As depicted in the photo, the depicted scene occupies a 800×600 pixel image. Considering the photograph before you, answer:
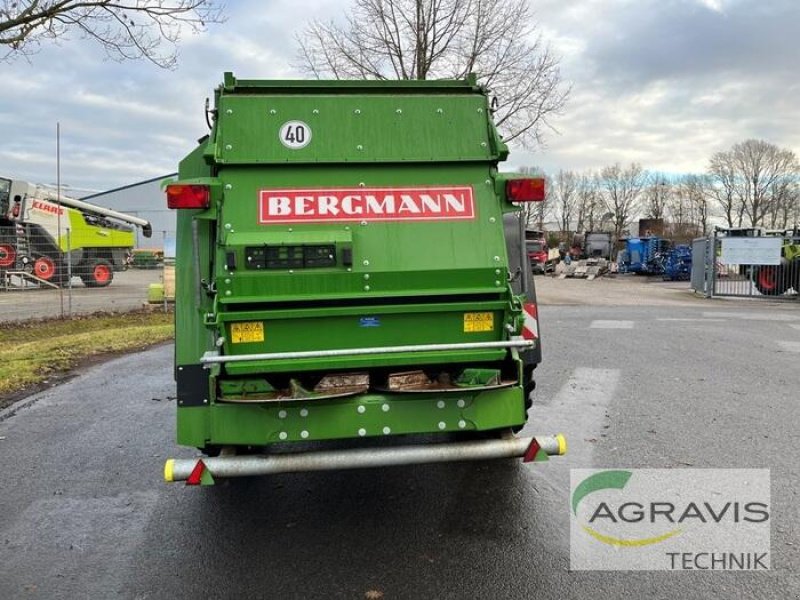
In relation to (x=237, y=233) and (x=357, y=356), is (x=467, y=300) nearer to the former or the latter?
(x=357, y=356)

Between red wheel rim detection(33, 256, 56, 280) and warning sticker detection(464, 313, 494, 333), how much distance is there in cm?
1740

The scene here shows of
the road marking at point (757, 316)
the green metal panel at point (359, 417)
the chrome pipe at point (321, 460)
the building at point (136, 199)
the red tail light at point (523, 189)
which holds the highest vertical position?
the building at point (136, 199)

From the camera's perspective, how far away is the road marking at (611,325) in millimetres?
12406

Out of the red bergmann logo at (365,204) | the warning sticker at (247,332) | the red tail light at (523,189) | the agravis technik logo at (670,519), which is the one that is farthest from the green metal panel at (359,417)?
the red tail light at (523,189)

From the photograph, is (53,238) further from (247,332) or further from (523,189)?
(523,189)

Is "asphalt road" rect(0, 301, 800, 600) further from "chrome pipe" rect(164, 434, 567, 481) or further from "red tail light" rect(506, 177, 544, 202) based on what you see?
"red tail light" rect(506, 177, 544, 202)

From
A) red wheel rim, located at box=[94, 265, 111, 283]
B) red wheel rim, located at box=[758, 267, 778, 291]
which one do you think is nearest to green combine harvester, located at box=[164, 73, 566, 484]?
red wheel rim, located at box=[758, 267, 778, 291]

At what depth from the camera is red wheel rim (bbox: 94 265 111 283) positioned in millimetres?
22378

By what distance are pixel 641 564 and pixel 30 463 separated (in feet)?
14.2

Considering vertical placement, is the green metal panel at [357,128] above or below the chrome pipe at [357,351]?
above

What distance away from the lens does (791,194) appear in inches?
2844

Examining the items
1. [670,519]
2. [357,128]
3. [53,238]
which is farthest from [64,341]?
[53,238]

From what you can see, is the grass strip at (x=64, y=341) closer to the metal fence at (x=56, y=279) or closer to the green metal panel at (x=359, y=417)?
the metal fence at (x=56, y=279)

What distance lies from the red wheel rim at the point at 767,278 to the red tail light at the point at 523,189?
63.5 ft
